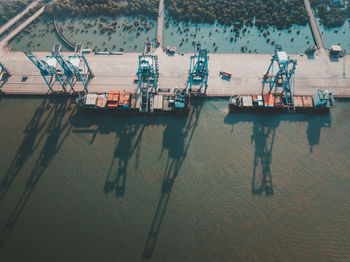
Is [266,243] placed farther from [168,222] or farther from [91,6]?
[91,6]

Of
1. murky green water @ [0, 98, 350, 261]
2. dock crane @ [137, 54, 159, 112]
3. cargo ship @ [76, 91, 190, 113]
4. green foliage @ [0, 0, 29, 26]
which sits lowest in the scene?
murky green water @ [0, 98, 350, 261]

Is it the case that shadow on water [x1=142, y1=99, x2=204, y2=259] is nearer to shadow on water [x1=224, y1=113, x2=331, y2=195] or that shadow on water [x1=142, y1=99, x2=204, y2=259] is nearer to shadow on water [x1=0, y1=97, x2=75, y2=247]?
shadow on water [x1=224, y1=113, x2=331, y2=195]

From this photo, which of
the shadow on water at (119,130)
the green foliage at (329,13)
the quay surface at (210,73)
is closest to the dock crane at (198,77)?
the quay surface at (210,73)

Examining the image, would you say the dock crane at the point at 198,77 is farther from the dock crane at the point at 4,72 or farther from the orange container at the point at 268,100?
the dock crane at the point at 4,72

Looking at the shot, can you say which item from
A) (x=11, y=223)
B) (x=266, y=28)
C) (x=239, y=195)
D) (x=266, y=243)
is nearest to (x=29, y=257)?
(x=11, y=223)

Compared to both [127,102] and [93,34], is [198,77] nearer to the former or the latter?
[127,102]

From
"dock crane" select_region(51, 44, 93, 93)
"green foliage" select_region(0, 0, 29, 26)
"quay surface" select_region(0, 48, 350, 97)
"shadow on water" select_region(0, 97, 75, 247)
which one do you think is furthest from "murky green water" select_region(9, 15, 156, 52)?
"shadow on water" select_region(0, 97, 75, 247)
